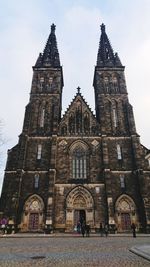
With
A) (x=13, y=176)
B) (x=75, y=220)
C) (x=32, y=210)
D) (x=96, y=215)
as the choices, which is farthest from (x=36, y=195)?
(x=96, y=215)

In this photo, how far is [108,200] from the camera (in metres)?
26.4

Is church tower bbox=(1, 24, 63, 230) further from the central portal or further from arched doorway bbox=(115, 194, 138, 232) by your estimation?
arched doorway bbox=(115, 194, 138, 232)

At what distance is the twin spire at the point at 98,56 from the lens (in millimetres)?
39750

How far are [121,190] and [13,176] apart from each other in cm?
1332

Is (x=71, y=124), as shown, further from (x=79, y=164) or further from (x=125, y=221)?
(x=125, y=221)

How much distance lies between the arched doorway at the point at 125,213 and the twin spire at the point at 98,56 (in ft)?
74.7

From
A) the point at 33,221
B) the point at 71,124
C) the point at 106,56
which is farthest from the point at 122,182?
the point at 106,56

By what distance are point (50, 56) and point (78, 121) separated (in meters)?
15.4

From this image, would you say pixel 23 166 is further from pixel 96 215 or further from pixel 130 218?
pixel 130 218

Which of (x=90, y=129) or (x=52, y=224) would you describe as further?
(x=90, y=129)

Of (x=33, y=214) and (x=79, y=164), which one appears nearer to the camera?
(x=33, y=214)

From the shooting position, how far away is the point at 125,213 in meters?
27.4

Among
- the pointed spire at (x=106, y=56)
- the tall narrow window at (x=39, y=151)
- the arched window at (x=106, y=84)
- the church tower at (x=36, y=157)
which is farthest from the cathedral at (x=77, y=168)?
the pointed spire at (x=106, y=56)

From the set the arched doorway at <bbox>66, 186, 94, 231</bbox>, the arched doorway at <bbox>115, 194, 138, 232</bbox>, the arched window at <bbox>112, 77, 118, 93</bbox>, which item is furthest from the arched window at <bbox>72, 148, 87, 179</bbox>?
the arched window at <bbox>112, 77, 118, 93</bbox>
